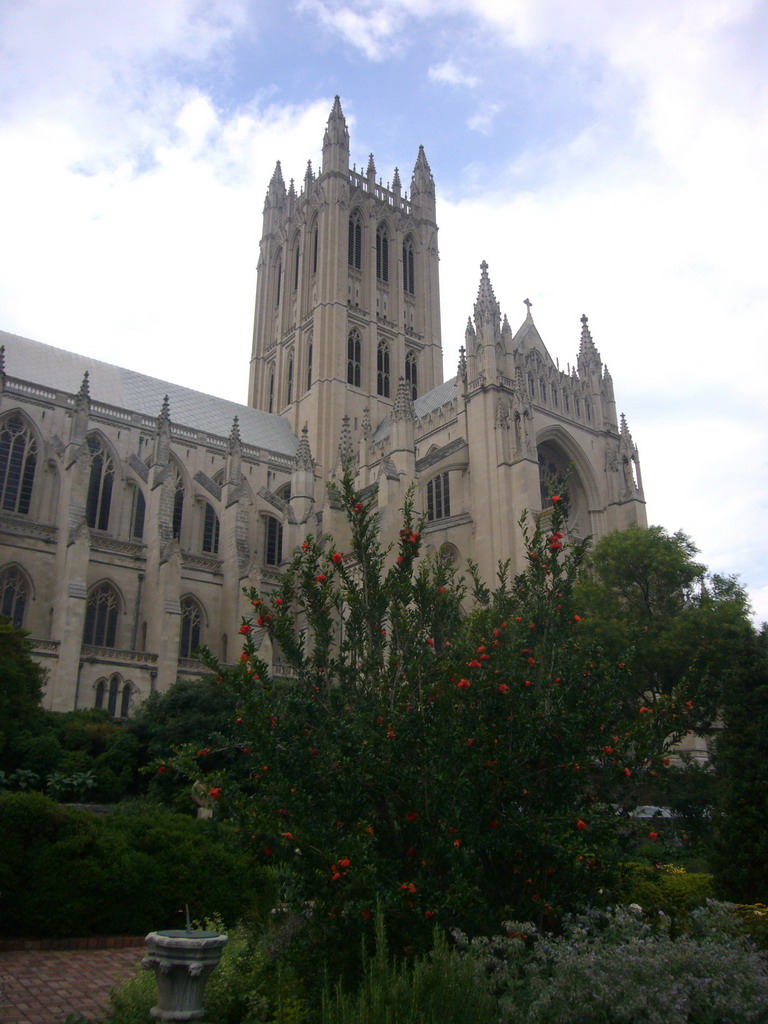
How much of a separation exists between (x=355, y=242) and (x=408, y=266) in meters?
5.01

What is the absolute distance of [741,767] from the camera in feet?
43.6

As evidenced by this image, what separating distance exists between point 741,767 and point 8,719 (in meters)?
19.9

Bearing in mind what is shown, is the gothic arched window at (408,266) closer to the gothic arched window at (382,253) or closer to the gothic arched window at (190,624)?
the gothic arched window at (382,253)

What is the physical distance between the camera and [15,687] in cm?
2364

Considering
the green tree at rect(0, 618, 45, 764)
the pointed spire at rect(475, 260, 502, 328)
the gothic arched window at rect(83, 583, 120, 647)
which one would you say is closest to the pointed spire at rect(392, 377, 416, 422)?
the pointed spire at rect(475, 260, 502, 328)

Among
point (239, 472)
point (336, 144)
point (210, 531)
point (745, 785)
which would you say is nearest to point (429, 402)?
point (239, 472)

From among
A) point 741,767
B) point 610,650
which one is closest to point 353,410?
Answer: point 610,650

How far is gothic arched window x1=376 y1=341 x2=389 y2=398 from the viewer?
2235 inches

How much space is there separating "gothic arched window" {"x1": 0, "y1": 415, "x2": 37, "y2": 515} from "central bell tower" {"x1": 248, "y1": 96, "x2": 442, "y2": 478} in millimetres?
17786

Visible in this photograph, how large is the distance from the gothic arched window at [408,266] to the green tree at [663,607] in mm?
35481

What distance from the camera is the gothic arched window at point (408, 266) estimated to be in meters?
61.7

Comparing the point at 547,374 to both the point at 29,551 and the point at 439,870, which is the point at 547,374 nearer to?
the point at 29,551

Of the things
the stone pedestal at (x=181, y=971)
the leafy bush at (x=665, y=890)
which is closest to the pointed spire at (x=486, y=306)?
the leafy bush at (x=665, y=890)

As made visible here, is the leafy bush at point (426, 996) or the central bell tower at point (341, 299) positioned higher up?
the central bell tower at point (341, 299)
